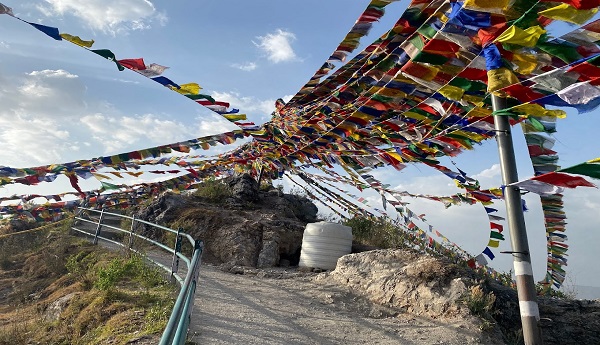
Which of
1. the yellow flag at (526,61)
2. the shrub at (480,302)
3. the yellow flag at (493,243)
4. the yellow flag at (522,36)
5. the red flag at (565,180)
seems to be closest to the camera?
the red flag at (565,180)

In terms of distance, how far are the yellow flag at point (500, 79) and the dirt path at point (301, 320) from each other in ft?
12.0

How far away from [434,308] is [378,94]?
12.2ft

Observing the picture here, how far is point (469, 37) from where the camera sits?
553cm

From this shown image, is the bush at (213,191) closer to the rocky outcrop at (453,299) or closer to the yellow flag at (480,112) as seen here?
the rocky outcrop at (453,299)

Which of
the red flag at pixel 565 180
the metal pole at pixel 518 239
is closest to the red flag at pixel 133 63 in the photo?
the metal pole at pixel 518 239

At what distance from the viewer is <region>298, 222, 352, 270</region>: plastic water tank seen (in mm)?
11281

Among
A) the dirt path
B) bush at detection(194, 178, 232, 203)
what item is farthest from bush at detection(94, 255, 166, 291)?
bush at detection(194, 178, 232, 203)

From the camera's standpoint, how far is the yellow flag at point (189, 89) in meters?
7.58

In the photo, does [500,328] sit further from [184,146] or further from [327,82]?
[184,146]

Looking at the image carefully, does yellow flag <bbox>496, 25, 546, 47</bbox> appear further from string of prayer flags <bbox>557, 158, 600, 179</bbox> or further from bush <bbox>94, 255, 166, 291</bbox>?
bush <bbox>94, 255, 166, 291</bbox>

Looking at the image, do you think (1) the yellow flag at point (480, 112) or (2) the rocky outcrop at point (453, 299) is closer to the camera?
(1) the yellow flag at point (480, 112)

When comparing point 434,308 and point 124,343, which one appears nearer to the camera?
point 124,343

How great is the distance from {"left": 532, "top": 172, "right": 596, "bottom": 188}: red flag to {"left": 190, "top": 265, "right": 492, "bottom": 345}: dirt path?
3070 mm

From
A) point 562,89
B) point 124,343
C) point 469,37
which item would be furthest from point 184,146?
point 562,89
